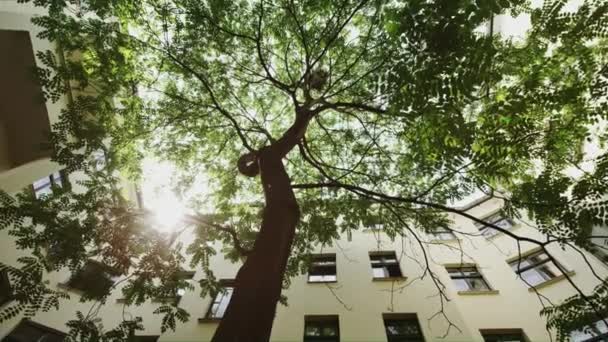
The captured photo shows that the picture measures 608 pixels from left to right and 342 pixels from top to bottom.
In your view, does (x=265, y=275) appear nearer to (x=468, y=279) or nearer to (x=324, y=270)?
(x=324, y=270)

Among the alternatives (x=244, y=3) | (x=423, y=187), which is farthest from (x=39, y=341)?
(x=423, y=187)

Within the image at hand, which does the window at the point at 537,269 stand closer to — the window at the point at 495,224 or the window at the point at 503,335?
the window at the point at 503,335

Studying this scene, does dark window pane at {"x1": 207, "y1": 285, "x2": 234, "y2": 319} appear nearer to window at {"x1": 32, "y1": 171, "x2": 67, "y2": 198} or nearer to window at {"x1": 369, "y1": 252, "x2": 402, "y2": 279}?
window at {"x1": 369, "y1": 252, "x2": 402, "y2": 279}

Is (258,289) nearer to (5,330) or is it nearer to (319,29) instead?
(319,29)

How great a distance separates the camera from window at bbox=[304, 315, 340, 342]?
9.63 metres

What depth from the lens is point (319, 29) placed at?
6750 millimetres

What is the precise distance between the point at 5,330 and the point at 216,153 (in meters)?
8.10

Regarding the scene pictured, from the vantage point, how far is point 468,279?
11.6 meters

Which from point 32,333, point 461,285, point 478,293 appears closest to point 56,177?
point 32,333

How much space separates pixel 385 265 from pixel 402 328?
304 centimetres

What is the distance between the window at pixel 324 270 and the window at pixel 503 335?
213 inches

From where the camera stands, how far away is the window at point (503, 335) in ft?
29.9

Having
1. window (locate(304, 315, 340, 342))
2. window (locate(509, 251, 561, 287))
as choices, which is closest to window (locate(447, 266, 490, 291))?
window (locate(509, 251, 561, 287))

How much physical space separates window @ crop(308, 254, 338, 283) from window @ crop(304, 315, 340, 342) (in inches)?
65.7
